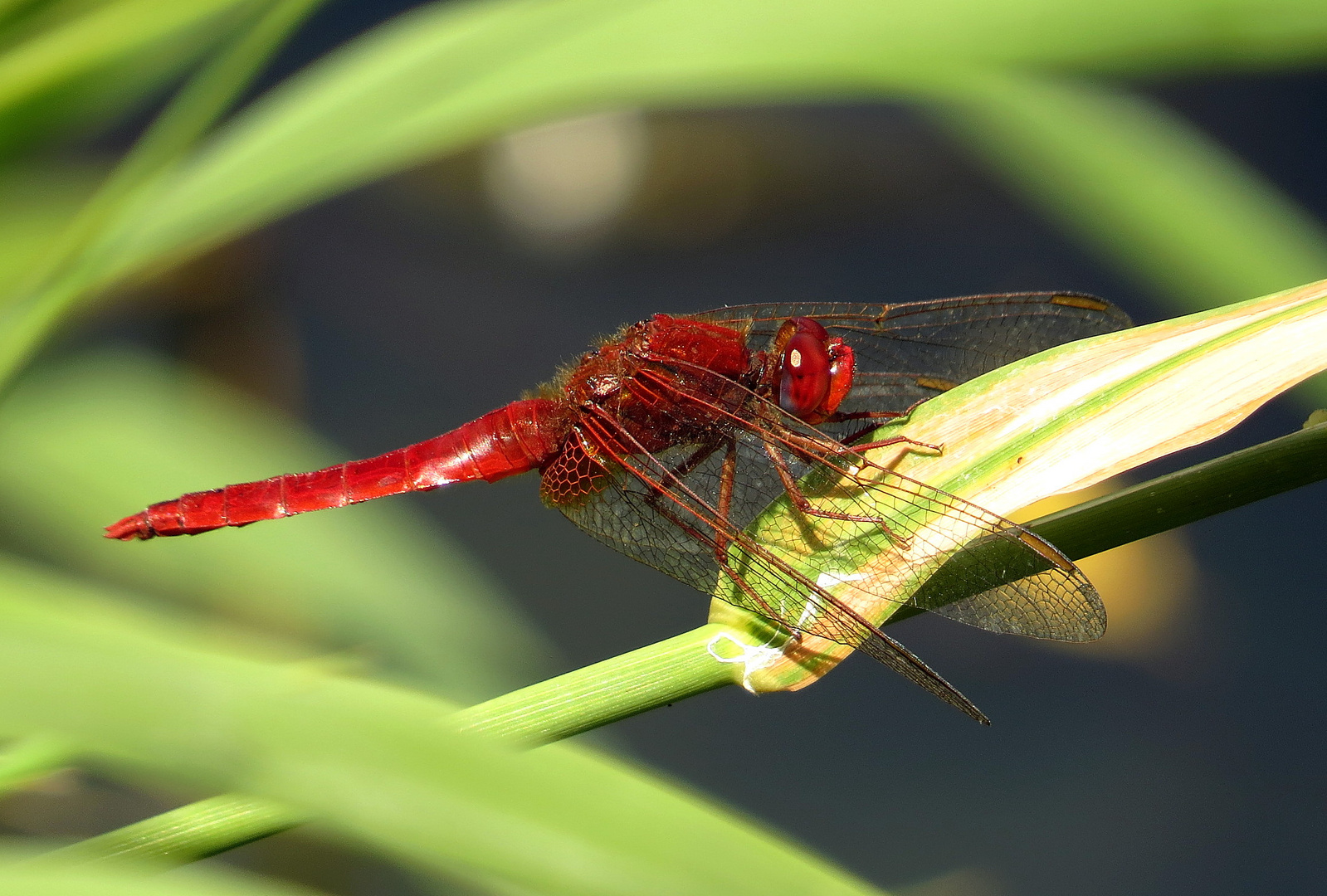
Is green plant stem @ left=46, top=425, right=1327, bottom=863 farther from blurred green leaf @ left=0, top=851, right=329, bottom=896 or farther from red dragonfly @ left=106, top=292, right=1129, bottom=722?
red dragonfly @ left=106, top=292, right=1129, bottom=722

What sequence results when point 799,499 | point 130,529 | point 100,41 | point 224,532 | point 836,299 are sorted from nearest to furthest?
point 100,41
point 799,499
point 130,529
point 224,532
point 836,299

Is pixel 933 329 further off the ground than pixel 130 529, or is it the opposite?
pixel 933 329

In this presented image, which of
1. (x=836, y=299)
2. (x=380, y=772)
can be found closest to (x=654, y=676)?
(x=380, y=772)

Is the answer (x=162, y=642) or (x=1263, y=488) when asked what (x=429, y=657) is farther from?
(x=1263, y=488)

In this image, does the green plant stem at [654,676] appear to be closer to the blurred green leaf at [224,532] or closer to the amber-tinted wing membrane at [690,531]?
the amber-tinted wing membrane at [690,531]

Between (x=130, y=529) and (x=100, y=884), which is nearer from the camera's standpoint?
(x=100, y=884)

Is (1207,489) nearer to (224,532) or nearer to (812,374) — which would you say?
(812,374)

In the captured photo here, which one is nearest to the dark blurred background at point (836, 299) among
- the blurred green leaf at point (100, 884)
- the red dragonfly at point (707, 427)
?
the red dragonfly at point (707, 427)

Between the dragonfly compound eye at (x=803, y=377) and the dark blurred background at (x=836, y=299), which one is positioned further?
the dark blurred background at (x=836, y=299)
